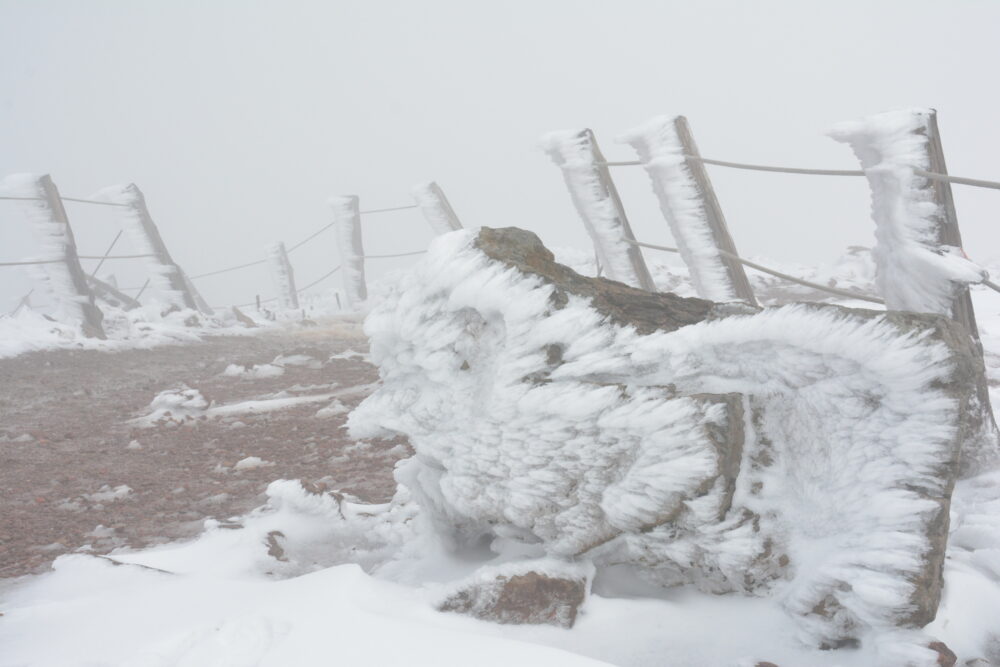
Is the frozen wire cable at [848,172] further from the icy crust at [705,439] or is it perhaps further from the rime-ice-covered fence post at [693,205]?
the icy crust at [705,439]

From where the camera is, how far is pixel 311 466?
3.39 m

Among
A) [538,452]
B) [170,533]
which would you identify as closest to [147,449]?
[170,533]

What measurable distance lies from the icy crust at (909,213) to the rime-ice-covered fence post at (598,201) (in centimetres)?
252

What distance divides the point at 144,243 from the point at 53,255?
1.96 metres

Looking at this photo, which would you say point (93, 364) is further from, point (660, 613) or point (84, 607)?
point (660, 613)

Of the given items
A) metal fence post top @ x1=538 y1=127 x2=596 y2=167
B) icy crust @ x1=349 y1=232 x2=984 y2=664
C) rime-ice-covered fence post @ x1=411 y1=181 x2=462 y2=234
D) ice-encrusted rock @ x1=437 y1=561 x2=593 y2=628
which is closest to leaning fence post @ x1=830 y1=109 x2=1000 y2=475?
icy crust @ x1=349 y1=232 x2=984 y2=664

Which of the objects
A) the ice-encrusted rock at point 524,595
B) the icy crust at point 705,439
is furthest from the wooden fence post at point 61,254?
the ice-encrusted rock at point 524,595

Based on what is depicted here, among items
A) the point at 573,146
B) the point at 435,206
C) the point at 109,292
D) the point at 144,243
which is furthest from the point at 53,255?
the point at 573,146

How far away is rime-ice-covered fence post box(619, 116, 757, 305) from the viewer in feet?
14.2

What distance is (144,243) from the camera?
9406 mm

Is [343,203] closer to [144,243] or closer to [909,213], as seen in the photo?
[144,243]

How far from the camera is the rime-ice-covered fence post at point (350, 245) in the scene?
1167 cm

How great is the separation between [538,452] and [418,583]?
1.78ft

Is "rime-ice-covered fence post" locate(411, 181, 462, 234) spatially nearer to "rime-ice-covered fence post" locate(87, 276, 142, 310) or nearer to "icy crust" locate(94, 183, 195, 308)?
"icy crust" locate(94, 183, 195, 308)
